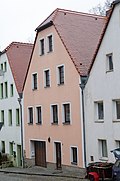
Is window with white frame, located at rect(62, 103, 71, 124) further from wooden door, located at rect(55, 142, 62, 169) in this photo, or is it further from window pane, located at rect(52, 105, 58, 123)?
wooden door, located at rect(55, 142, 62, 169)

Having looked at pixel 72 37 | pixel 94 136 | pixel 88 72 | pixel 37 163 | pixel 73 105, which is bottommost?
pixel 37 163

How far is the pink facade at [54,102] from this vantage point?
27500 mm

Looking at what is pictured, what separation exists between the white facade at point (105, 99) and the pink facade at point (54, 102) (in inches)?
48.8

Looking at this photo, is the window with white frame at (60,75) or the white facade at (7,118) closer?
the window with white frame at (60,75)

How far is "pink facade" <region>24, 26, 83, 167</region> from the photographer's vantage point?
2750 cm

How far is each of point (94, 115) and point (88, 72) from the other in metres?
2.71

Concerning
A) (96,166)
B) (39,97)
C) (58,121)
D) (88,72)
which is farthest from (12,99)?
(96,166)

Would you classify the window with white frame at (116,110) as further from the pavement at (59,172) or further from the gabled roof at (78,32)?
the pavement at (59,172)

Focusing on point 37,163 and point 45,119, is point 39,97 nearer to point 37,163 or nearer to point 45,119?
point 45,119

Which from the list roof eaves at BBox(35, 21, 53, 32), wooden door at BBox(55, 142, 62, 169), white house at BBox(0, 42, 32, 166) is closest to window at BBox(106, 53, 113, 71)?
roof eaves at BBox(35, 21, 53, 32)

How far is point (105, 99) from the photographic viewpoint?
24.5 meters

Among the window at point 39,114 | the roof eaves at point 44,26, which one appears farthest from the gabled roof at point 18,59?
the roof eaves at point 44,26

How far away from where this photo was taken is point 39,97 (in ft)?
108

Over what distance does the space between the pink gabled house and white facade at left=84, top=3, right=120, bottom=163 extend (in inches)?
38.7
